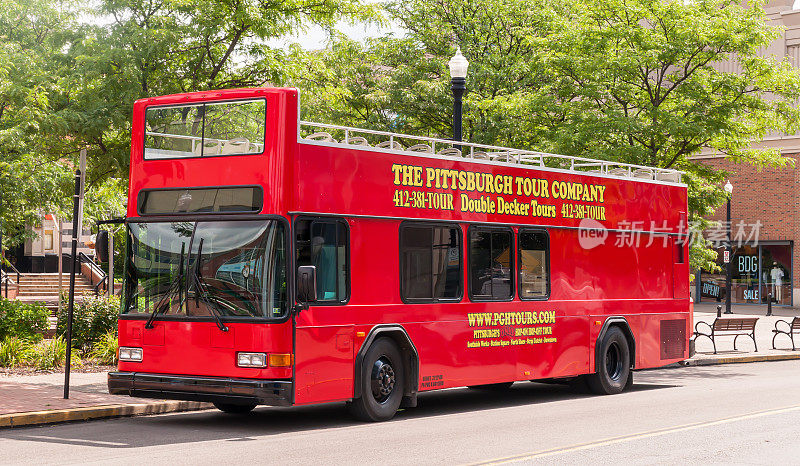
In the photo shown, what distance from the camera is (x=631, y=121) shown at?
21.0 metres

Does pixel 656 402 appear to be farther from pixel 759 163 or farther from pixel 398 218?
pixel 759 163

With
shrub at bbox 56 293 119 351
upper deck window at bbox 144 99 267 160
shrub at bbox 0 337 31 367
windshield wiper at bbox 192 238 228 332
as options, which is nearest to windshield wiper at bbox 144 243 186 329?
windshield wiper at bbox 192 238 228 332

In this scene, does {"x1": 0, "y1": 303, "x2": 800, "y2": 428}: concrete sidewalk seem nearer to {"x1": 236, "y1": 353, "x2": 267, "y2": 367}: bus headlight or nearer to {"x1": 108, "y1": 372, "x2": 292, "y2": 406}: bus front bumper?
{"x1": 108, "y1": 372, "x2": 292, "y2": 406}: bus front bumper

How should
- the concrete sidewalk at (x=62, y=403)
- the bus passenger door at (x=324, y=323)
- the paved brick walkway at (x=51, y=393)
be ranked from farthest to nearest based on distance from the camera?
1. the paved brick walkway at (x=51, y=393)
2. the concrete sidewalk at (x=62, y=403)
3. the bus passenger door at (x=324, y=323)

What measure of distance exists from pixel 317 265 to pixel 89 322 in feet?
28.1

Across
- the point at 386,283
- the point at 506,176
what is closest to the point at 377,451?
the point at 386,283

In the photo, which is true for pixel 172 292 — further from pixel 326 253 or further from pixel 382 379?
pixel 382 379

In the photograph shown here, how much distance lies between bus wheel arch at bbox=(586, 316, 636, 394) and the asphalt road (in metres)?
0.54

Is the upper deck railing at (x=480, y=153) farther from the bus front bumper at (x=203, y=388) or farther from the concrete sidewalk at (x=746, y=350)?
the concrete sidewalk at (x=746, y=350)

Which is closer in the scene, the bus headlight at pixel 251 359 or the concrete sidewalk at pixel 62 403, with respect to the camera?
the bus headlight at pixel 251 359

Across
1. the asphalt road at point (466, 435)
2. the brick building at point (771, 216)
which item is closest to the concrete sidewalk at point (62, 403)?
the asphalt road at point (466, 435)

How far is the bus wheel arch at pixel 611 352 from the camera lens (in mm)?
15742

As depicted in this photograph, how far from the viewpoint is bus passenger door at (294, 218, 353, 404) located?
36.2 feet

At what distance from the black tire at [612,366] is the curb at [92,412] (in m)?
6.23
